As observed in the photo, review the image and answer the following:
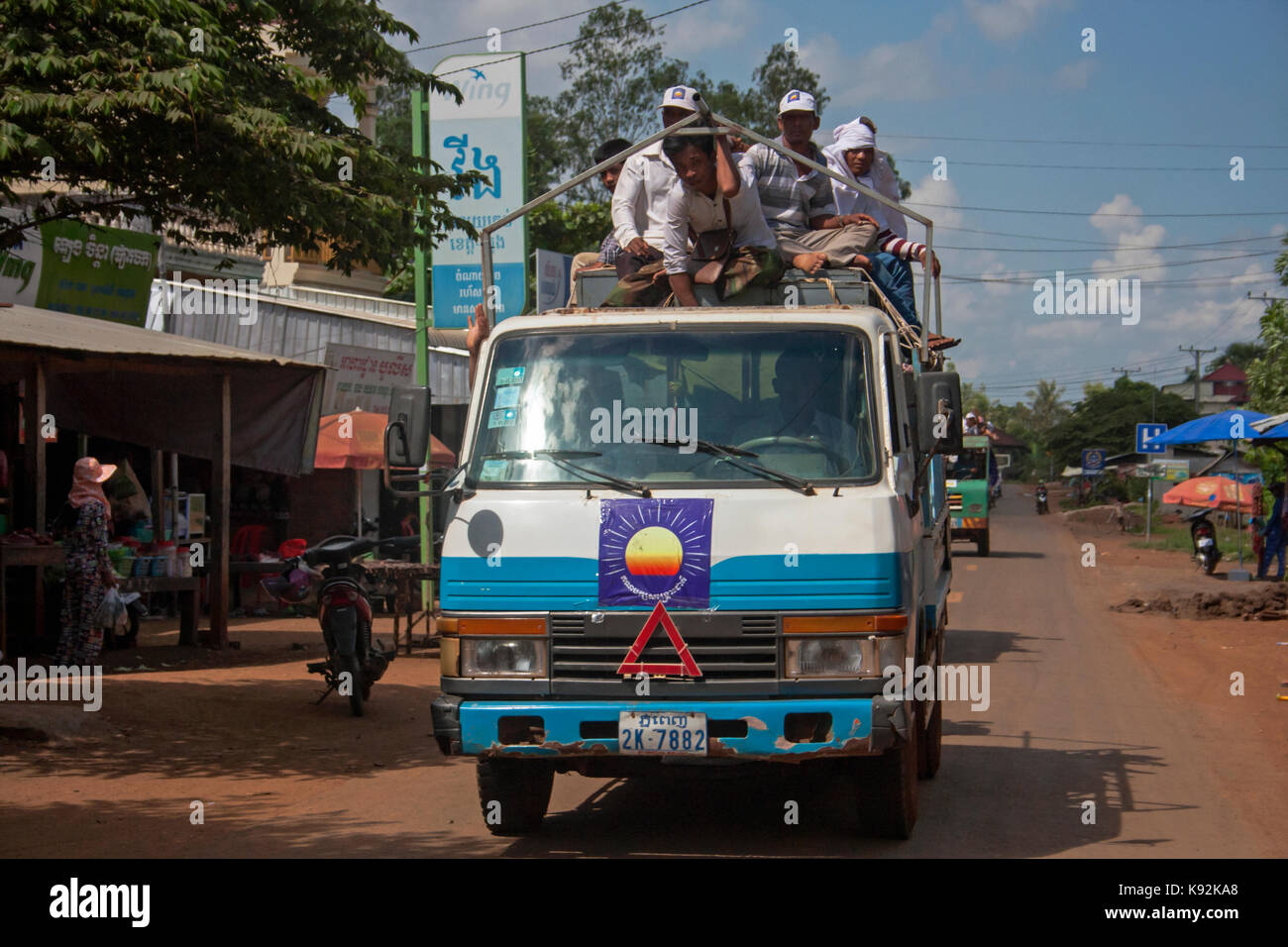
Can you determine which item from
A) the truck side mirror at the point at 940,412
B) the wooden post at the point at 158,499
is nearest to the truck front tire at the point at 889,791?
the truck side mirror at the point at 940,412

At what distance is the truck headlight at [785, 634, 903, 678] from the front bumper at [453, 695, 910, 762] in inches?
4.3

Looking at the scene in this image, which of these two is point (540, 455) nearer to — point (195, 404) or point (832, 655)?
point (832, 655)

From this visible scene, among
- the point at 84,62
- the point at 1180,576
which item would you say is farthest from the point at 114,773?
the point at 1180,576

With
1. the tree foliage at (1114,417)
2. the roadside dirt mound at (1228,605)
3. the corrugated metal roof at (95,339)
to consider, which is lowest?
the roadside dirt mound at (1228,605)

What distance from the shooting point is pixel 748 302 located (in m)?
6.61

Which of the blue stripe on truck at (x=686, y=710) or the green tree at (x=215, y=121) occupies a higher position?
the green tree at (x=215, y=121)

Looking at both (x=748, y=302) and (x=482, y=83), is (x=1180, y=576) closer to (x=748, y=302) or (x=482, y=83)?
(x=482, y=83)

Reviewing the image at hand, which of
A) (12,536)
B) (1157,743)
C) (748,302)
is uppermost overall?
(748,302)

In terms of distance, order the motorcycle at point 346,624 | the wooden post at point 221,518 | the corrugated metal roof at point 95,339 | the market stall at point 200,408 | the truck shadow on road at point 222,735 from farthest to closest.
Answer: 1. the wooden post at point 221,518
2. the market stall at point 200,408
3. the corrugated metal roof at point 95,339
4. the motorcycle at point 346,624
5. the truck shadow on road at point 222,735

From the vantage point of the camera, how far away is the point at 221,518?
42.7 ft

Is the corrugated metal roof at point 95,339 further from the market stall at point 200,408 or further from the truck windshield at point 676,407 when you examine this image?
the truck windshield at point 676,407

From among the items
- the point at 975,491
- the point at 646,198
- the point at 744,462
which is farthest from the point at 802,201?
the point at 975,491

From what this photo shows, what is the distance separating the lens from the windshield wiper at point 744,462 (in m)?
5.45

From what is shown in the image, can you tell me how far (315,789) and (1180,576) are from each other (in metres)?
20.0
